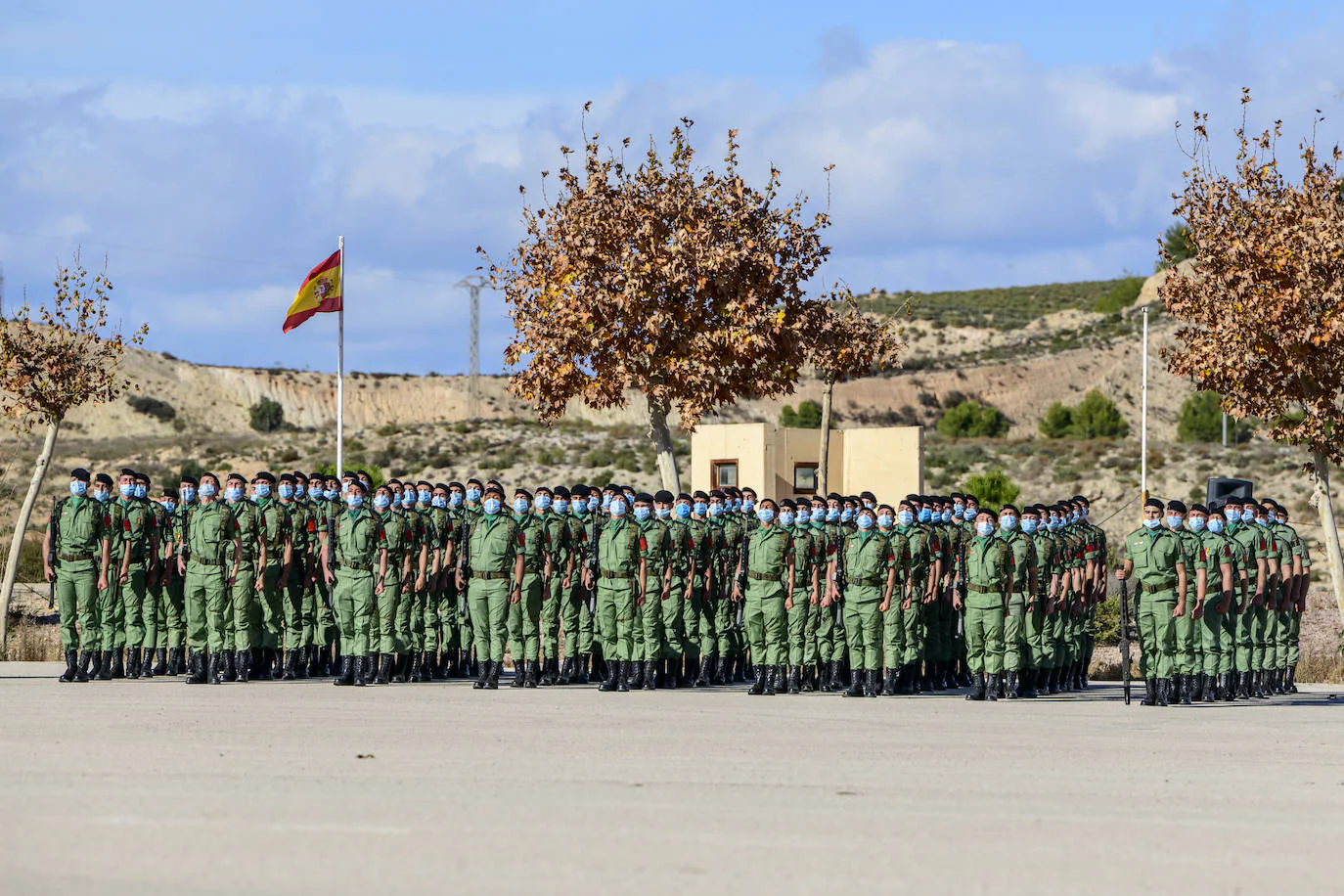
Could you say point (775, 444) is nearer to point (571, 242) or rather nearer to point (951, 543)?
point (571, 242)

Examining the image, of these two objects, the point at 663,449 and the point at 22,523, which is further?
the point at 22,523

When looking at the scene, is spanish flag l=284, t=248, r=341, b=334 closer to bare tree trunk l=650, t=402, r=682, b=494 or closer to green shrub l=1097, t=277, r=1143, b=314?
bare tree trunk l=650, t=402, r=682, b=494

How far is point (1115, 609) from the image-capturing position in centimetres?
2814

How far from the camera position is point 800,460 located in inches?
1257

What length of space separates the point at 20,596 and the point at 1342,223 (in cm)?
2355

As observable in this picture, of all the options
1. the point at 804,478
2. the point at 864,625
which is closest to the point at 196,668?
the point at 864,625

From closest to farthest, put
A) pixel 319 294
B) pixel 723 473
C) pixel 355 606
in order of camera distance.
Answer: pixel 355 606, pixel 319 294, pixel 723 473

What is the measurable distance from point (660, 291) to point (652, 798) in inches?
476

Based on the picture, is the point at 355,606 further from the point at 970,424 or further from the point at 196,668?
the point at 970,424

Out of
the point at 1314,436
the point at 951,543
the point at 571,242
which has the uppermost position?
the point at 571,242

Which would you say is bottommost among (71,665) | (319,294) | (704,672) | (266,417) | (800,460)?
(704,672)

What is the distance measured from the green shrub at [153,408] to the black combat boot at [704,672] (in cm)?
7153

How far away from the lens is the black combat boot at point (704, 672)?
17.9 meters

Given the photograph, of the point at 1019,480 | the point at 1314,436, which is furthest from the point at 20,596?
the point at 1019,480
